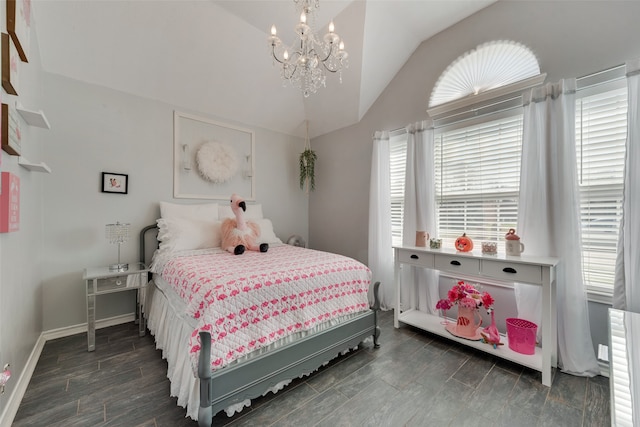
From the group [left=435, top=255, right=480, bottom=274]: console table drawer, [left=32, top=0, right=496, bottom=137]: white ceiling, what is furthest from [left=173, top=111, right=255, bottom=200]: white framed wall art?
[left=435, top=255, right=480, bottom=274]: console table drawer

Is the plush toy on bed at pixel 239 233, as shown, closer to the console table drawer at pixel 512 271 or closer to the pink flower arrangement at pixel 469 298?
the pink flower arrangement at pixel 469 298

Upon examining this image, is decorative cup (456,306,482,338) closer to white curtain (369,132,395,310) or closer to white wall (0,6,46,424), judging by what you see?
white curtain (369,132,395,310)

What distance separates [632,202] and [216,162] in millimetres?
3918

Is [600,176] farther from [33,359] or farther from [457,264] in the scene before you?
[33,359]

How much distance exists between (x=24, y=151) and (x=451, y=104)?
3.59 meters

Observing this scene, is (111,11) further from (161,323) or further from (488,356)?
(488,356)

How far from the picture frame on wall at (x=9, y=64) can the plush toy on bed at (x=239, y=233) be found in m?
1.70

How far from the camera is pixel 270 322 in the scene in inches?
65.9

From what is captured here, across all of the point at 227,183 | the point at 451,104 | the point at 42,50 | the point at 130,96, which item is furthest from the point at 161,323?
the point at 451,104

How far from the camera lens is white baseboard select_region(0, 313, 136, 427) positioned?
1419mm

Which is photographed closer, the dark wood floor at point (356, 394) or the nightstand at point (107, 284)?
the dark wood floor at point (356, 394)

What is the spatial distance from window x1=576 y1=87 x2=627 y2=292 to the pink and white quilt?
174cm

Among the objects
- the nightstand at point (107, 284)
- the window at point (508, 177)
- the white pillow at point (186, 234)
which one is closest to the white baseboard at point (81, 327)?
the nightstand at point (107, 284)

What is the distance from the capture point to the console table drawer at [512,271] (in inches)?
72.9
